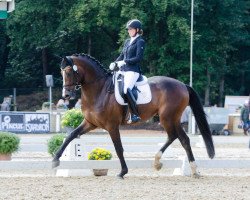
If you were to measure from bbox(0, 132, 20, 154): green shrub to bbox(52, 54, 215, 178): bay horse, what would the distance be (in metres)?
1.92

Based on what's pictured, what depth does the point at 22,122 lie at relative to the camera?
111 ft

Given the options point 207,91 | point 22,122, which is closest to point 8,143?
point 22,122

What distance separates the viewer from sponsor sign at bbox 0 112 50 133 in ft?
110

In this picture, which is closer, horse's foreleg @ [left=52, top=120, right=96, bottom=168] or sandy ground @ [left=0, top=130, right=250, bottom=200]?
sandy ground @ [left=0, top=130, right=250, bottom=200]

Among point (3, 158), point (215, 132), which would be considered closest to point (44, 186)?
point (3, 158)

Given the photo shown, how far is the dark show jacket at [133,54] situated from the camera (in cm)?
1378

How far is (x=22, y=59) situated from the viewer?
53.6 meters

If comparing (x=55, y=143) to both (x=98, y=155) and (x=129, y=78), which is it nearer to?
(x=98, y=155)

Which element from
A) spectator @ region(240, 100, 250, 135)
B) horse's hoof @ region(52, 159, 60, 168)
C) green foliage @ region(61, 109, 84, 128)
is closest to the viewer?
horse's hoof @ region(52, 159, 60, 168)

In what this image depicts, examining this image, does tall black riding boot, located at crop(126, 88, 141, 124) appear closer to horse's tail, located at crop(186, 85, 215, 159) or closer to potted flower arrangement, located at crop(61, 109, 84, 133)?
horse's tail, located at crop(186, 85, 215, 159)

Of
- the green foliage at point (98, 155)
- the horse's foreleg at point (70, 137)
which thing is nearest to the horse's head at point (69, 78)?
the horse's foreleg at point (70, 137)

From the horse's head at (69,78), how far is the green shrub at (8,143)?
7.27ft

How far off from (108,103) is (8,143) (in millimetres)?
2543

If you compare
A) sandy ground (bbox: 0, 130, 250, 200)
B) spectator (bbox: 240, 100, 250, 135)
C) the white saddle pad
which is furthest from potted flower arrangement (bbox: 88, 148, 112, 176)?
spectator (bbox: 240, 100, 250, 135)
